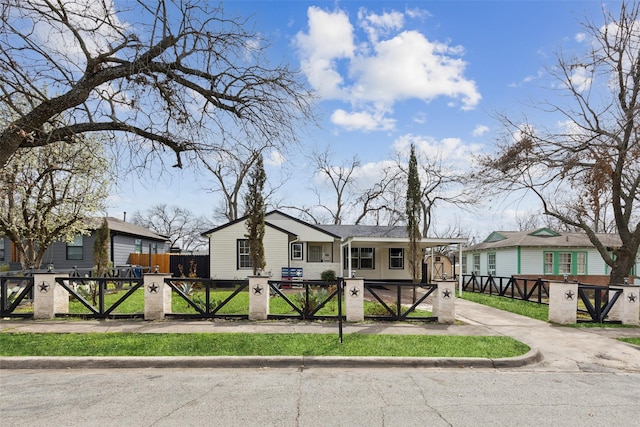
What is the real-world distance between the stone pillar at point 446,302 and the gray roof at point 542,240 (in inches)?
576

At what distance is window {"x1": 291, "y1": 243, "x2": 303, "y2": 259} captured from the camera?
75.0ft

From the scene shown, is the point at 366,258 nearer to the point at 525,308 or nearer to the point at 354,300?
the point at 525,308

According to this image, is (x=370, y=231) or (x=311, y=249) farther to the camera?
(x=370, y=231)

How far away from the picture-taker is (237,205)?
40.2m

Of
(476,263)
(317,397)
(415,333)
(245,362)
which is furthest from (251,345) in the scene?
(476,263)

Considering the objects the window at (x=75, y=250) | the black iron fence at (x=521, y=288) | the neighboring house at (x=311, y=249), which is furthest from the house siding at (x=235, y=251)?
the black iron fence at (x=521, y=288)

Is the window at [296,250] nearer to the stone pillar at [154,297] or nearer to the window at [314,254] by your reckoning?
the window at [314,254]

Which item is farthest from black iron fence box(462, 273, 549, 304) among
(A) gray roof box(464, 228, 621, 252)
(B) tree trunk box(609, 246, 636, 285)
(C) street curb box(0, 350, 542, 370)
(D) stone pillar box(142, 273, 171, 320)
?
(D) stone pillar box(142, 273, 171, 320)

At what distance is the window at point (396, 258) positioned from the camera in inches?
973

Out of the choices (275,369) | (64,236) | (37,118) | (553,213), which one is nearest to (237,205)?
(64,236)

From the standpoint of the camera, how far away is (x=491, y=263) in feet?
86.1

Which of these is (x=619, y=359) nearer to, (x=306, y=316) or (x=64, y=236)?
(x=306, y=316)

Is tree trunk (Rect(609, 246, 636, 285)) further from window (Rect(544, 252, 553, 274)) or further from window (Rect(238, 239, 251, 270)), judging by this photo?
window (Rect(238, 239, 251, 270))

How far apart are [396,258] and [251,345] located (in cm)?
1829
